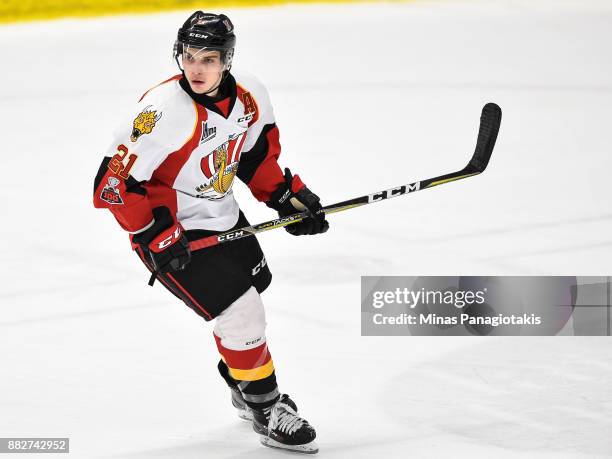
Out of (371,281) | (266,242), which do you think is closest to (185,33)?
(371,281)

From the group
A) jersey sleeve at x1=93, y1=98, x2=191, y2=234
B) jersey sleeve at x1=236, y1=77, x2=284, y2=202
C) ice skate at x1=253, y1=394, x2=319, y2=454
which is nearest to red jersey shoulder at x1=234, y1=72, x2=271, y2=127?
jersey sleeve at x1=236, y1=77, x2=284, y2=202

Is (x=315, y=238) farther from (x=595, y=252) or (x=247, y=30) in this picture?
(x=247, y=30)

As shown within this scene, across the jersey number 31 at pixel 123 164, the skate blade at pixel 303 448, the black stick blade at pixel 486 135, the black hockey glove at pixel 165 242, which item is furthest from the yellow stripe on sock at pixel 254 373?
the black stick blade at pixel 486 135

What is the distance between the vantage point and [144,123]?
2758 mm

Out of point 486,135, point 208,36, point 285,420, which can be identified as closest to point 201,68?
point 208,36

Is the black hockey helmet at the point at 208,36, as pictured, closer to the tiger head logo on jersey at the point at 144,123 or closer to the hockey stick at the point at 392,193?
the tiger head logo on jersey at the point at 144,123

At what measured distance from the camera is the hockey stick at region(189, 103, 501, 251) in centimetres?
295

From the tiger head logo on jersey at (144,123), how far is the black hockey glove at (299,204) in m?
0.50

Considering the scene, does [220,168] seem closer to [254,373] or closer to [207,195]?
[207,195]

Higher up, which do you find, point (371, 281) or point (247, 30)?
point (247, 30)

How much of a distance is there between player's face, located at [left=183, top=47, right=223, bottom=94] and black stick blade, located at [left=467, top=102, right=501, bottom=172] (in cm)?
92

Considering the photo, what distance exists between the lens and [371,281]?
409cm

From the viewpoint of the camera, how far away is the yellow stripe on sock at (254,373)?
9.67 feet

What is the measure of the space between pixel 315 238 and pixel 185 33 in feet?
6.05
